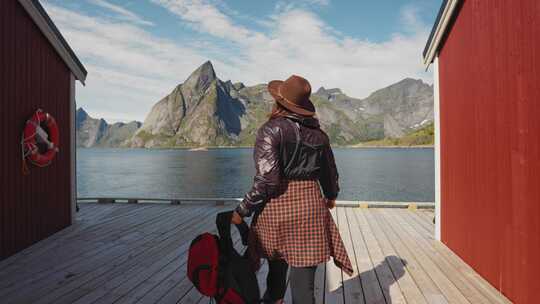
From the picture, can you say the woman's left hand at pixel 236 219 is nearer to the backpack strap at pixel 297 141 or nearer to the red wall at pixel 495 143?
the backpack strap at pixel 297 141

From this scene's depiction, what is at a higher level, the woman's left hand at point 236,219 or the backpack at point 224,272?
the woman's left hand at point 236,219

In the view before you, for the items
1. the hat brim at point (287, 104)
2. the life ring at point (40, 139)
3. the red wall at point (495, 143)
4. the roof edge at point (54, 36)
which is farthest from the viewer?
the roof edge at point (54, 36)

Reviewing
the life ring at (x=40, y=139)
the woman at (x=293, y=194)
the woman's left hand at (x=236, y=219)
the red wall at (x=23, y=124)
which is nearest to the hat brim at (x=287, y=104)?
the woman at (x=293, y=194)

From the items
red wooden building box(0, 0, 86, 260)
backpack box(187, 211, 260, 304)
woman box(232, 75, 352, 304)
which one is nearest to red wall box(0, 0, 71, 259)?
red wooden building box(0, 0, 86, 260)

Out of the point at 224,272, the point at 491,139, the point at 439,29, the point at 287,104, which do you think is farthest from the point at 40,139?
the point at 439,29

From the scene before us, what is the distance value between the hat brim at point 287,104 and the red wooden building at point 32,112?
420cm

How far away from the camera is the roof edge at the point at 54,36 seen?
5.13 meters

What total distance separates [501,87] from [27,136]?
589 cm

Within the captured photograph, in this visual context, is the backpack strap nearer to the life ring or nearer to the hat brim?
the hat brim

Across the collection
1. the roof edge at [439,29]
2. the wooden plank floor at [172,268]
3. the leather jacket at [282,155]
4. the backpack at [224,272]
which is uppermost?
the roof edge at [439,29]

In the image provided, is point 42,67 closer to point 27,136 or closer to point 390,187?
point 27,136

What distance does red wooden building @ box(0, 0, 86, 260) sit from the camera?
183 inches

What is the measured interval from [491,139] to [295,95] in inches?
101

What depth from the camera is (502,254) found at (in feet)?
10.7
